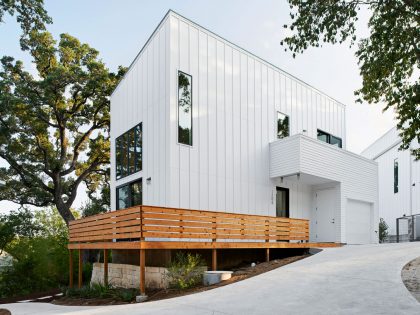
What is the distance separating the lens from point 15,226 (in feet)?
74.4

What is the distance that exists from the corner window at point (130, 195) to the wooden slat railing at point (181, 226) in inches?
84.7

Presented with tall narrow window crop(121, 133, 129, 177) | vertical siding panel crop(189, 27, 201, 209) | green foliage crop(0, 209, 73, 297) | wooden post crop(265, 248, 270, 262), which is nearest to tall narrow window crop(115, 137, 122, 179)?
tall narrow window crop(121, 133, 129, 177)

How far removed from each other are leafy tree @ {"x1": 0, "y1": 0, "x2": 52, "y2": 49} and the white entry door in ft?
41.2

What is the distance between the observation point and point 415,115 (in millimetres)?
9922

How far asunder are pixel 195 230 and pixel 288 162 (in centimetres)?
556

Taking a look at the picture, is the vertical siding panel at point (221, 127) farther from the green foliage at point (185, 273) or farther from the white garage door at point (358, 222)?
the white garage door at point (358, 222)

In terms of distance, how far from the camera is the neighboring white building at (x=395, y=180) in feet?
76.9

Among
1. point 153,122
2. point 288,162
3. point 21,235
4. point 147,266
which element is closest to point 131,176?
point 153,122

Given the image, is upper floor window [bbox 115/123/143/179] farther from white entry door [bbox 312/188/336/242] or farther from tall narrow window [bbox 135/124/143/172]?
white entry door [bbox 312/188/336/242]

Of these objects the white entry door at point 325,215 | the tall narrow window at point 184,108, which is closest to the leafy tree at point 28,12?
the tall narrow window at point 184,108

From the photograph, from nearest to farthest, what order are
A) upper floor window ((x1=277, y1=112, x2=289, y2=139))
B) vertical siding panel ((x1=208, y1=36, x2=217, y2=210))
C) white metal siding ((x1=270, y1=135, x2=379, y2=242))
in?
vertical siding panel ((x1=208, y1=36, x2=217, y2=210)) < white metal siding ((x1=270, y1=135, x2=379, y2=242)) < upper floor window ((x1=277, y1=112, x2=289, y2=139))

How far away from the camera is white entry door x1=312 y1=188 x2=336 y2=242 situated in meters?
17.1

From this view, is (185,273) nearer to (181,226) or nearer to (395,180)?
(181,226)

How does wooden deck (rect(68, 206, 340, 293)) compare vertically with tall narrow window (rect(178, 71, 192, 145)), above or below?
below
